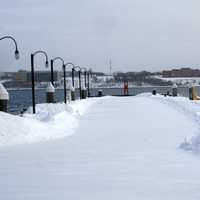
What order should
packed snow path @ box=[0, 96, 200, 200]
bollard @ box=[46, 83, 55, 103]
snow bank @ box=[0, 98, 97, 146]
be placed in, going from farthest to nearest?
bollard @ box=[46, 83, 55, 103]
snow bank @ box=[0, 98, 97, 146]
packed snow path @ box=[0, 96, 200, 200]

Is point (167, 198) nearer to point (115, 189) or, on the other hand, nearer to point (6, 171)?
point (115, 189)

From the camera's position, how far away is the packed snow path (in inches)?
281

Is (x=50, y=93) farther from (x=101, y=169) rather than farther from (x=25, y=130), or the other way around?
(x=101, y=169)

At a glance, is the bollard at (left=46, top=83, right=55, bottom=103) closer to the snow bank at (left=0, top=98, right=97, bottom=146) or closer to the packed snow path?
the snow bank at (left=0, top=98, right=97, bottom=146)

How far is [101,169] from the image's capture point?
8.92 m

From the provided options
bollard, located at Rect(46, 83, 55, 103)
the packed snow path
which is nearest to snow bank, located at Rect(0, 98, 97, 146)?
the packed snow path

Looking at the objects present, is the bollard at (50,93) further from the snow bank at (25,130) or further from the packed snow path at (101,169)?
the packed snow path at (101,169)

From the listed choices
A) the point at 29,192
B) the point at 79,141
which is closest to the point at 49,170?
the point at 29,192

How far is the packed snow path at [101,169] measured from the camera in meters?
7.14

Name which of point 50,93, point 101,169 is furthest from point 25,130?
point 50,93

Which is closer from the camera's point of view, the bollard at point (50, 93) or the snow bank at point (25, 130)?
the snow bank at point (25, 130)

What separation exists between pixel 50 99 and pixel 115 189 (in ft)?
78.7

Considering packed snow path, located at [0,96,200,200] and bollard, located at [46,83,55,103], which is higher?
bollard, located at [46,83,55,103]

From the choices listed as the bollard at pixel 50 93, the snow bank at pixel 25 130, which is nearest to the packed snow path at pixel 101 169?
the snow bank at pixel 25 130
